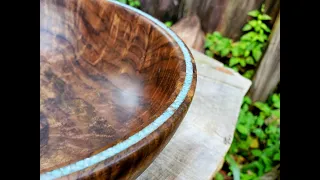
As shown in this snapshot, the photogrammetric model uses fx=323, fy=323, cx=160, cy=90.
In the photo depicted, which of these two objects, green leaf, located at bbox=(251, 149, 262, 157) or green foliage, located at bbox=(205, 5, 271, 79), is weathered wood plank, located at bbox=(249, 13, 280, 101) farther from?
green leaf, located at bbox=(251, 149, 262, 157)

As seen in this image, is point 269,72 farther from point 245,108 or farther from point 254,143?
point 254,143

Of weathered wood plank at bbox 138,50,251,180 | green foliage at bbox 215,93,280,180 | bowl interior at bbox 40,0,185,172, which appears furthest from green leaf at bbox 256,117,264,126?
bowl interior at bbox 40,0,185,172

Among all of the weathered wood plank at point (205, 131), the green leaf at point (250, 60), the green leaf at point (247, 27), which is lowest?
the weathered wood plank at point (205, 131)

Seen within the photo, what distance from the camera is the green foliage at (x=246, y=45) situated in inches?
52.1

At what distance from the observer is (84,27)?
77 centimetres

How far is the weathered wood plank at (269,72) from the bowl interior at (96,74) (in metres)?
0.80

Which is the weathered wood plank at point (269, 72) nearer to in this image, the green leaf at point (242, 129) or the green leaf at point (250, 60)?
the green leaf at point (250, 60)

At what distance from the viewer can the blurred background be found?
1.30 metres

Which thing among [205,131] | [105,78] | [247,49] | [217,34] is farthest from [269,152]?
[105,78]

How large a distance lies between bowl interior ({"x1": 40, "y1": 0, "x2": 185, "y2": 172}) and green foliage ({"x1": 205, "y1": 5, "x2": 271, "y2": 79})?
30.3 inches

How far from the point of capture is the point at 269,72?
138cm

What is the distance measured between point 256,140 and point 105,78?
0.92m

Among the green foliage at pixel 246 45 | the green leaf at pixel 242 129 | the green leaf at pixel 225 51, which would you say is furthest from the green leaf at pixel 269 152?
the green leaf at pixel 225 51

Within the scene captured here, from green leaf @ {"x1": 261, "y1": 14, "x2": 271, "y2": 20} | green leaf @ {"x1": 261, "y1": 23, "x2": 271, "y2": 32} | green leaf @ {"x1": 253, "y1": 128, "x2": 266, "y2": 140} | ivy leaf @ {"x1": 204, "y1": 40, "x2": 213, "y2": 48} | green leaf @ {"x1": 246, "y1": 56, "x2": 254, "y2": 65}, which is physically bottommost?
green leaf @ {"x1": 253, "y1": 128, "x2": 266, "y2": 140}
